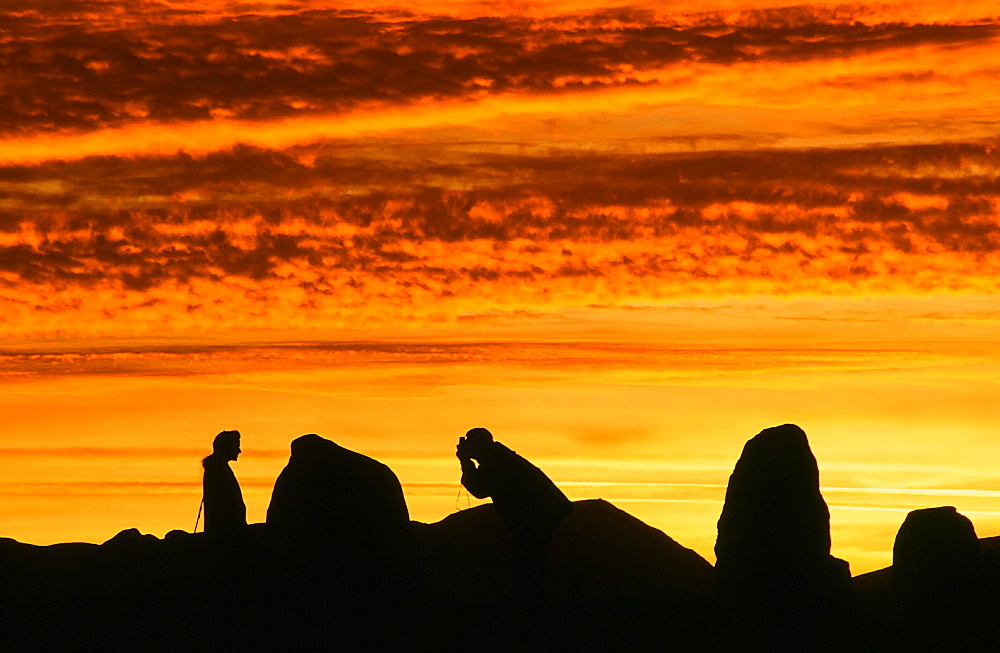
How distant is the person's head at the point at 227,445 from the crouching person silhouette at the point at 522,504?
462 cm

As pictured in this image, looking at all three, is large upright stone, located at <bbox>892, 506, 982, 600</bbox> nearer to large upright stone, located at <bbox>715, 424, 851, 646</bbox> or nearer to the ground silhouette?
the ground silhouette

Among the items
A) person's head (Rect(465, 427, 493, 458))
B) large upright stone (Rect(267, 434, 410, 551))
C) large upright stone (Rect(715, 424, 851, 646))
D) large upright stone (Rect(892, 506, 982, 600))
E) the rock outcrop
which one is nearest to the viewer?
person's head (Rect(465, 427, 493, 458))

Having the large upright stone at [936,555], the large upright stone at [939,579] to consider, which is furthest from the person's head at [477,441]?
the large upright stone at [936,555]

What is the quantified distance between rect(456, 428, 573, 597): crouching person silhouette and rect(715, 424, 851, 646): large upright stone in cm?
368

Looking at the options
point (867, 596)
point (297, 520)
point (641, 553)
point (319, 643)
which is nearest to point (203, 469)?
point (297, 520)

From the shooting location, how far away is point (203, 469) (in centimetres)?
2788

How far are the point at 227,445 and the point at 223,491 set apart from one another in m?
0.97

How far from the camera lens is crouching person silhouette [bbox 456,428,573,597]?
83.4 feet

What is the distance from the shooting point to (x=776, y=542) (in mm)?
27188

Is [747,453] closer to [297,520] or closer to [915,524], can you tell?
[915,524]

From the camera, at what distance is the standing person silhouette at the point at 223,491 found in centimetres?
2736

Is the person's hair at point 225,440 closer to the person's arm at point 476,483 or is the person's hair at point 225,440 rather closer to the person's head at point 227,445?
the person's head at point 227,445

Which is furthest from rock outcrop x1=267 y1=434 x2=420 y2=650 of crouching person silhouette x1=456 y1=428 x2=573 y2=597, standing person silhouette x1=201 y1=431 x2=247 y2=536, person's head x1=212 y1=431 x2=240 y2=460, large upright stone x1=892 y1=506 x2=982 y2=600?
large upright stone x1=892 y1=506 x2=982 y2=600

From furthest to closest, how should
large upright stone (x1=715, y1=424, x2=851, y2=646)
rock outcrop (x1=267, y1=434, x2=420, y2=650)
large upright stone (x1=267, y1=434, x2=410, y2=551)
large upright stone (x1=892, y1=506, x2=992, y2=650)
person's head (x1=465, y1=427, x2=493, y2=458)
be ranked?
large upright stone (x1=267, y1=434, x2=410, y2=551), large upright stone (x1=892, y1=506, x2=992, y2=650), rock outcrop (x1=267, y1=434, x2=420, y2=650), large upright stone (x1=715, y1=424, x2=851, y2=646), person's head (x1=465, y1=427, x2=493, y2=458)
